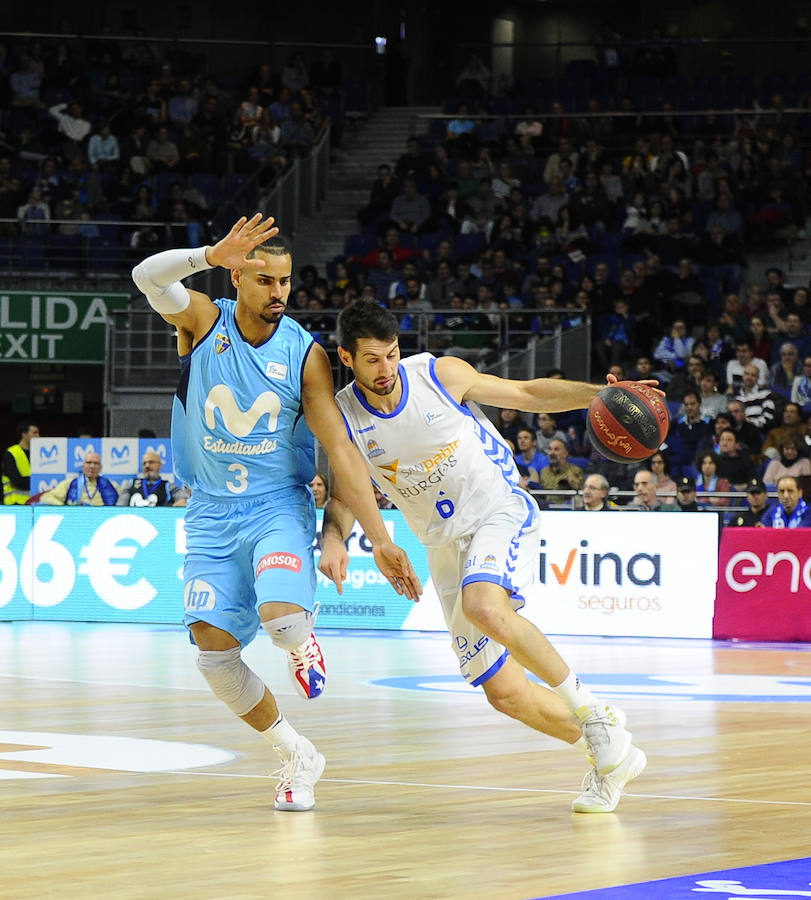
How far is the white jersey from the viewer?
21.0 ft

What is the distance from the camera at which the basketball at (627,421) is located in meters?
6.34

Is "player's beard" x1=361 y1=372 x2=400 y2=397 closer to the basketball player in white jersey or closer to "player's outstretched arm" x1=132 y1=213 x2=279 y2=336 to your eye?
the basketball player in white jersey

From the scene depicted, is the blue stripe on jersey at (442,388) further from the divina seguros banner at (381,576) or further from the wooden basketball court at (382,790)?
the divina seguros banner at (381,576)

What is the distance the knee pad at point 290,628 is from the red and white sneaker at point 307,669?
0.10 m

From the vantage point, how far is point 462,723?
370 inches

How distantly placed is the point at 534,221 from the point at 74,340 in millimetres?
6845

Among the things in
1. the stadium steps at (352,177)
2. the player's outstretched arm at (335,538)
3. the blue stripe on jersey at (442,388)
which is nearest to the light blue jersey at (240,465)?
the player's outstretched arm at (335,538)

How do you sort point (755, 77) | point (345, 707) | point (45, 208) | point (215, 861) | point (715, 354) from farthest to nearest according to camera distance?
point (755, 77) → point (45, 208) → point (715, 354) → point (345, 707) → point (215, 861)

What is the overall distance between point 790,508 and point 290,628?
1025 centimetres

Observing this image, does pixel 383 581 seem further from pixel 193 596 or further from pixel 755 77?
pixel 755 77

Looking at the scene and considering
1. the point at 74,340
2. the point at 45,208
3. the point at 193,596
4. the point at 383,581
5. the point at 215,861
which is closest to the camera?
the point at 215,861

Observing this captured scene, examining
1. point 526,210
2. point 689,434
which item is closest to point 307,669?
point 689,434

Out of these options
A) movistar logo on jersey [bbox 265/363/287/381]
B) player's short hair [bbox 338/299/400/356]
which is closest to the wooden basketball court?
movistar logo on jersey [bbox 265/363/287/381]

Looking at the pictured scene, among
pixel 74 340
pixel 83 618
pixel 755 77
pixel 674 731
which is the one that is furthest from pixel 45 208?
pixel 674 731
